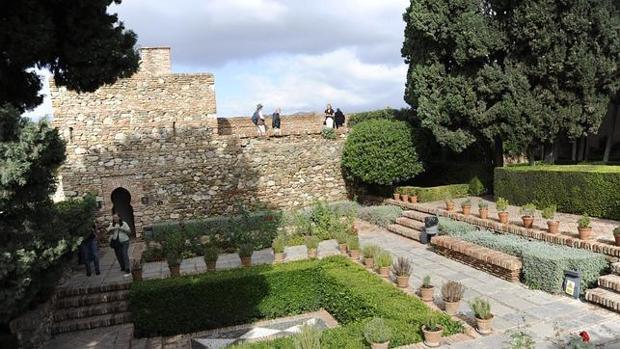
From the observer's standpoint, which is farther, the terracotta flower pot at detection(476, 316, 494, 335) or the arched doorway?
the arched doorway

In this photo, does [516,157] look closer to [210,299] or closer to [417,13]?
[417,13]

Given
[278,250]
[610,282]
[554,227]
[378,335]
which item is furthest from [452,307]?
[278,250]

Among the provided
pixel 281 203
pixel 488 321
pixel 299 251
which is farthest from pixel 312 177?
pixel 488 321

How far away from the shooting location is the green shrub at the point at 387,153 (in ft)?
55.9

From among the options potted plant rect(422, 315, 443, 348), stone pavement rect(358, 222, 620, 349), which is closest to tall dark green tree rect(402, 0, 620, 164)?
Answer: stone pavement rect(358, 222, 620, 349)

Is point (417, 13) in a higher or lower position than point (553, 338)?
higher

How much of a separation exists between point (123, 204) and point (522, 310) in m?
14.6

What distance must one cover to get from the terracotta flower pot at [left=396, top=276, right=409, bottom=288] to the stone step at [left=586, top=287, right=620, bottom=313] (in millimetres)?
3085

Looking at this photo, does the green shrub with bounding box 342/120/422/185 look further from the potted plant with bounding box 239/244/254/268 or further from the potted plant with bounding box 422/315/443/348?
the potted plant with bounding box 422/315/443/348

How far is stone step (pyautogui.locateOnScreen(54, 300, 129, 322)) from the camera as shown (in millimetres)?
9602

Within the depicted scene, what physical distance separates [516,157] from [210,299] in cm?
1453

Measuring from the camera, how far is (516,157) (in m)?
18.8

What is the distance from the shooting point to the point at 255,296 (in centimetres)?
964

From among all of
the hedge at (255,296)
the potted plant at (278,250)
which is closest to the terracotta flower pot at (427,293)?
the hedge at (255,296)
